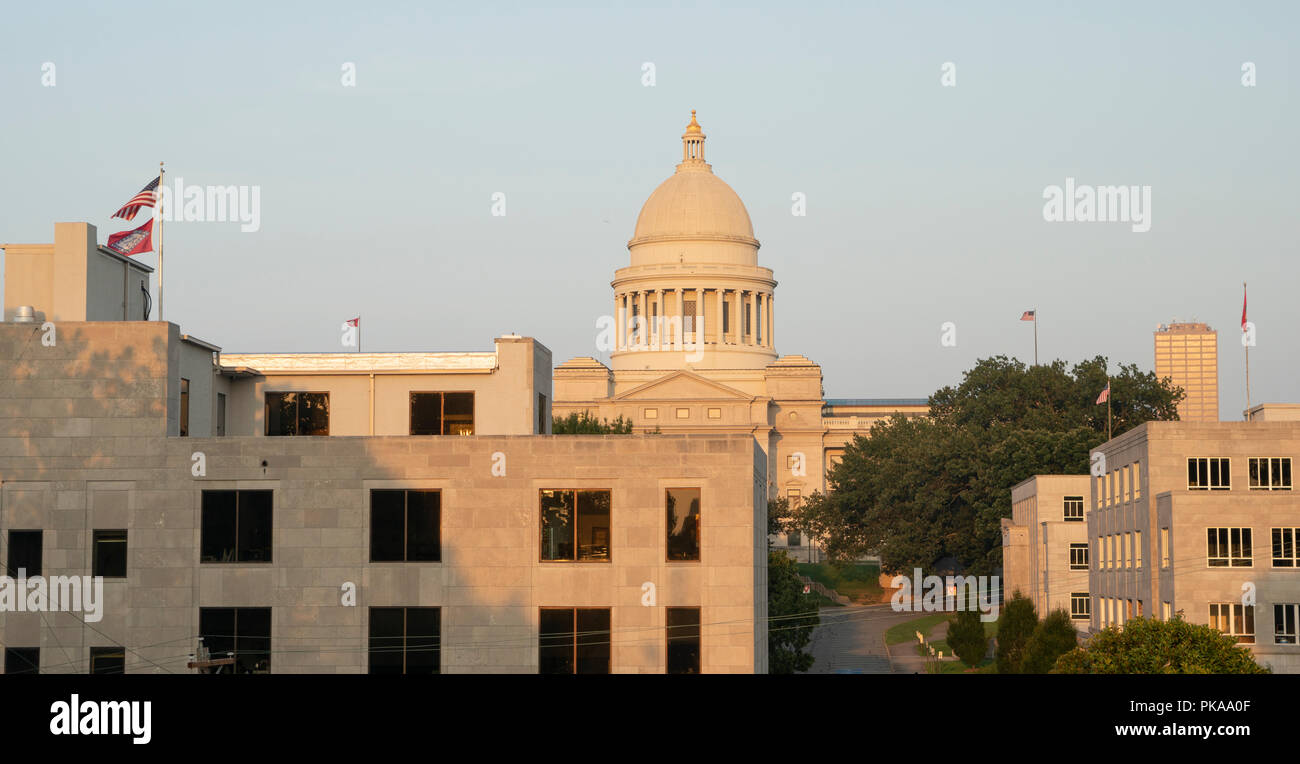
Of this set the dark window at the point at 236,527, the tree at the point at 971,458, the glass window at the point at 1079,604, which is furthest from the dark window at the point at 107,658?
the tree at the point at 971,458

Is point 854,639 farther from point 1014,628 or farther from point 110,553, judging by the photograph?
point 110,553

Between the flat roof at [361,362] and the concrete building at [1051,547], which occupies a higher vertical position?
the flat roof at [361,362]

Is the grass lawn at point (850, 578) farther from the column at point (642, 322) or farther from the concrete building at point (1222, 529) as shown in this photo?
the column at point (642, 322)

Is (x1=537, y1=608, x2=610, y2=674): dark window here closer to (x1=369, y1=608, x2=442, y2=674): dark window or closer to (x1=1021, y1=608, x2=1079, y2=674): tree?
(x1=369, y1=608, x2=442, y2=674): dark window

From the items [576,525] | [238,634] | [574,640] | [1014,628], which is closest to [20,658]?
[238,634]

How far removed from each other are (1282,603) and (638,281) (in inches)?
4969

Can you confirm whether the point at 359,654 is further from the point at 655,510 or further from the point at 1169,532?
the point at 1169,532

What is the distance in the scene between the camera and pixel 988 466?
108 m

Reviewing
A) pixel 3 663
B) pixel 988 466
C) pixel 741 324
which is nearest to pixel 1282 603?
pixel 3 663

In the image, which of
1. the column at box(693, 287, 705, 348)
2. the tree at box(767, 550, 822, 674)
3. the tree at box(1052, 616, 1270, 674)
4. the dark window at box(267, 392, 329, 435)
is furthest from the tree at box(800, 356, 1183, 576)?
the dark window at box(267, 392, 329, 435)

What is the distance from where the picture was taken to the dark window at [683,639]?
1494 inches

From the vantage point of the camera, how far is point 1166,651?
39688 mm

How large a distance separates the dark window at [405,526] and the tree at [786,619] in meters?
30.4

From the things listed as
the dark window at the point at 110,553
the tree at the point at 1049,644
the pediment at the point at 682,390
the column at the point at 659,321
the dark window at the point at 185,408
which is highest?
the column at the point at 659,321
